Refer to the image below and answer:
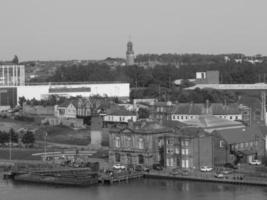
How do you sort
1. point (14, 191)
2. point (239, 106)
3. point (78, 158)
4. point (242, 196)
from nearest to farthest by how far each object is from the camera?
point (242, 196), point (14, 191), point (78, 158), point (239, 106)

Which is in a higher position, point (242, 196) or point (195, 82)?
point (195, 82)

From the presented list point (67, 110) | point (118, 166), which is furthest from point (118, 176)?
point (67, 110)

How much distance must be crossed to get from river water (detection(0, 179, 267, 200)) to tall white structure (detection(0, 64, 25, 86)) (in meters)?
28.6

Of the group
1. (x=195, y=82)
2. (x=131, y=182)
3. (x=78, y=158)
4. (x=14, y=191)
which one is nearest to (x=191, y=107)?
(x=78, y=158)

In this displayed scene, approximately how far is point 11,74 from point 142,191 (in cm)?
3166

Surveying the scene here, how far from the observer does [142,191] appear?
2373cm

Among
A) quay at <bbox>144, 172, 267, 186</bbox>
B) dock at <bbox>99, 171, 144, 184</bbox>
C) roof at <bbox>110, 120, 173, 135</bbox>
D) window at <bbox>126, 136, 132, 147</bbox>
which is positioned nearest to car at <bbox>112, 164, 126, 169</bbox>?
window at <bbox>126, 136, 132, 147</bbox>

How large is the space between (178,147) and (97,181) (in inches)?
115

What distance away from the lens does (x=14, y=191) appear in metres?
24.4

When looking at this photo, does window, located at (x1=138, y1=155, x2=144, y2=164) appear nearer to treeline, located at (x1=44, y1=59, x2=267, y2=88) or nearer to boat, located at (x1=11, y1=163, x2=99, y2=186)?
boat, located at (x1=11, y1=163, x2=99, y2=186)

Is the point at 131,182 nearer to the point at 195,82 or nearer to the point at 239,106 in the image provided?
the point at 239,106

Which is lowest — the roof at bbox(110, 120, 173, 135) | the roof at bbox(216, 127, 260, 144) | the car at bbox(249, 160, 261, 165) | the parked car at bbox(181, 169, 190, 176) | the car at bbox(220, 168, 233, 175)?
the parked car at bbox(181, 169, 190, 176)

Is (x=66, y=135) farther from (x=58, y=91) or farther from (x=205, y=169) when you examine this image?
(x=58, y=91)

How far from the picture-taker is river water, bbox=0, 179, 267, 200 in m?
22.8
